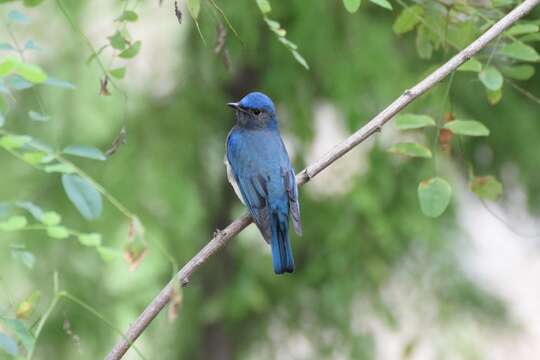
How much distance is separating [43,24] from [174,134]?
2.95 feet

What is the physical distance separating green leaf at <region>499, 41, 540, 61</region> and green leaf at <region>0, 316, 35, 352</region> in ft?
4.88

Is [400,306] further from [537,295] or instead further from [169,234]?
[537,295]

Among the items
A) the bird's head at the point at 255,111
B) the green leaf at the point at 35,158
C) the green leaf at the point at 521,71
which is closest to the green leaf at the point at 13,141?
the green leaf at the point at 35,158

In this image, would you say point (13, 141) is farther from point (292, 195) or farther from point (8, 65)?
point (292, 195)

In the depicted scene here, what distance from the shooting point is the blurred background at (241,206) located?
16.2 ft

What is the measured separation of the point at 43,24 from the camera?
4.98 m

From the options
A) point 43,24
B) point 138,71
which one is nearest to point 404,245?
point 138,71

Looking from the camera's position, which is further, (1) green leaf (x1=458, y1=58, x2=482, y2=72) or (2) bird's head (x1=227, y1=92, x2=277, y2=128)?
(2) bird's head (x1=227, y1=92, x2=277, y2=128)

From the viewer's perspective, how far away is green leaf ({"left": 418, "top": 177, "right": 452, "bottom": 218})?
251 cm

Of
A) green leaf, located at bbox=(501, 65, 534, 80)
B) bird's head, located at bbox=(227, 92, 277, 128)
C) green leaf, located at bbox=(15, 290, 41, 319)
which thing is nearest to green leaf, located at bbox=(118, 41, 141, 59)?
green leaf, located at bbox=(15, 290, 41, 319)

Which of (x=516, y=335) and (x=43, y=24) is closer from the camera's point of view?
(x=43, y=24)

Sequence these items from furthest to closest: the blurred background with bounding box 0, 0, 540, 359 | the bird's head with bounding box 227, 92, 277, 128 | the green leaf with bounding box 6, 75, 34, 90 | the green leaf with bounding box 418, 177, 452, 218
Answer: the blurred background with bounding box 0, 0, 540, 359 → the bird's head with bounding box 227, 92, 277, 128 → the green leaf with bounding box 418, 177, 452, 218 → the green leaf with bounding box 6, 75, 34, 90

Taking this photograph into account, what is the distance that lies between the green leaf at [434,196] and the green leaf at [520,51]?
41cm

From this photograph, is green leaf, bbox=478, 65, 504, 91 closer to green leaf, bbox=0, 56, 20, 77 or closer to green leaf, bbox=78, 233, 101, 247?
green leaf, bbox=78, 233, 101, 247
